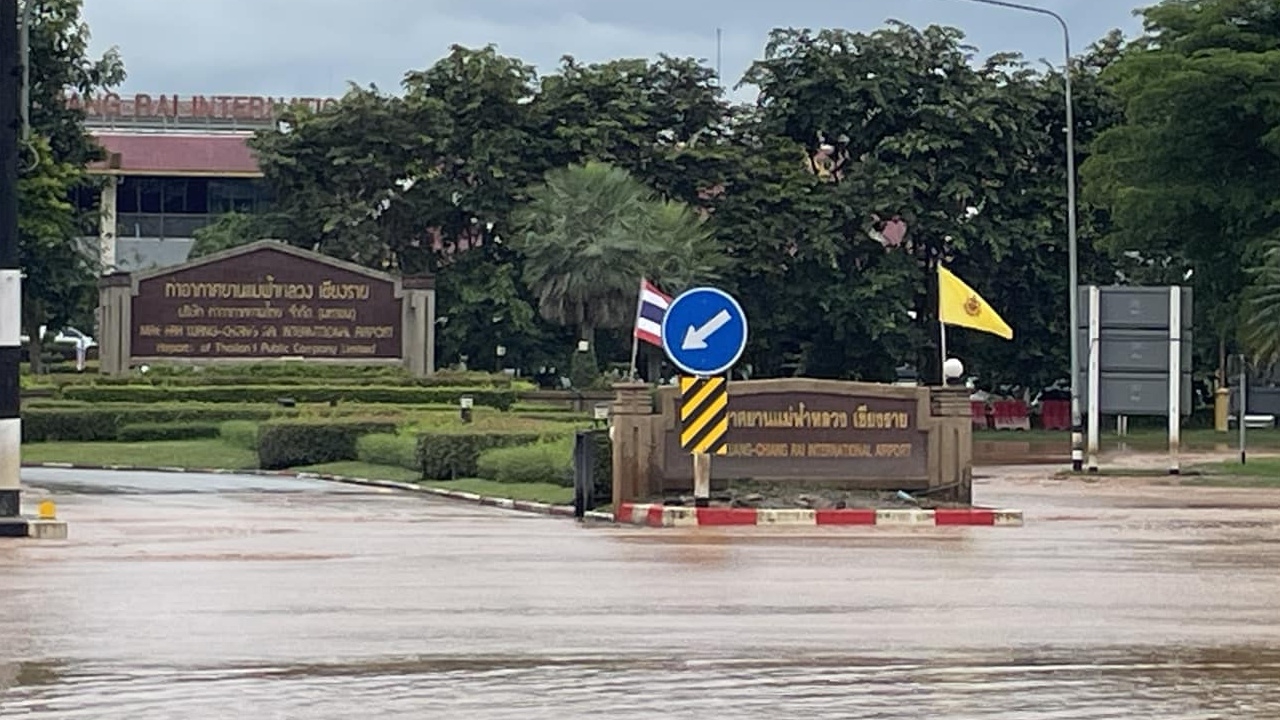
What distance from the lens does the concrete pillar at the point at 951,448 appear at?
26.4 meters

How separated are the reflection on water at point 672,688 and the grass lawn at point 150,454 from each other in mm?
28753

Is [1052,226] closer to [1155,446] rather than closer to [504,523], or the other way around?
[1155,446]

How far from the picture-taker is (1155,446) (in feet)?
182

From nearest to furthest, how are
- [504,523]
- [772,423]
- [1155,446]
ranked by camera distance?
[504,523], [772,423], [1155,446]

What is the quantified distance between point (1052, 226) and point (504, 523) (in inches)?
1870

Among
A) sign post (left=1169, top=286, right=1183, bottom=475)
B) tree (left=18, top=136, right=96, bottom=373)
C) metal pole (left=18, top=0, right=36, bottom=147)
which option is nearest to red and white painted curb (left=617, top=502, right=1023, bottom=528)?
metal pole (left=18, top=0, right=36, bottom=147)

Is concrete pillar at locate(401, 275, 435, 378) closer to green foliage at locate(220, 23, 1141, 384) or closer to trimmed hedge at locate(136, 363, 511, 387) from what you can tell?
trimmed hedge at locate(136, 363, 511, 387)

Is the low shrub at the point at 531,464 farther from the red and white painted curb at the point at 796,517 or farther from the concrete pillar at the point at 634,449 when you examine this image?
the red and white painted curb at the point at 796,517

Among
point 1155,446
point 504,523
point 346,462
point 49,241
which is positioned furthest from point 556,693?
point 49,241

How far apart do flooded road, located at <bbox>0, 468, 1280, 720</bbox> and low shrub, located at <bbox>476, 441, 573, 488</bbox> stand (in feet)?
25.1

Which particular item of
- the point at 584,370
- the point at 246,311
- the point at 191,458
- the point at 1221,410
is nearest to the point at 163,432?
the point at 191,458

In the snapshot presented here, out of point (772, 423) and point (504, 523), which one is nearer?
point (504, 523)

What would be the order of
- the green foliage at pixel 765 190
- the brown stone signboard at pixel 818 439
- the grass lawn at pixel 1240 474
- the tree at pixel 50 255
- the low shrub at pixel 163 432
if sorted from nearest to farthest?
the brown stone signboard at pixel 818 439
the grass lawn at pixel 1240 474
the low shrub at pixel 163 432
the tree at pixel 50 255
the green foliage at pixel 765 190

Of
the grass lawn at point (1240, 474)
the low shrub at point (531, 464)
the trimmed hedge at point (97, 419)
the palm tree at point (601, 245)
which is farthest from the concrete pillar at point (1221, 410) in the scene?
the low shrub at point (531, 464)
